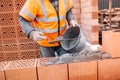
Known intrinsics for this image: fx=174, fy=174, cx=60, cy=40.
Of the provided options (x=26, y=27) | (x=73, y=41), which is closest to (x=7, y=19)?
(x=26, y=27)

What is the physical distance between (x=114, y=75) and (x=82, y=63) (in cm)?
20

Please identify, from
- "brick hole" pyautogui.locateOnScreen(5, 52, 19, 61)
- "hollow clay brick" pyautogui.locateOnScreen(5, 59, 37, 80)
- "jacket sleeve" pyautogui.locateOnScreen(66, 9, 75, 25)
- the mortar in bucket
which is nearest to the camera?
"hollow clay brick" pyautogui.locateOnScreen(5, 59, 37, 80)

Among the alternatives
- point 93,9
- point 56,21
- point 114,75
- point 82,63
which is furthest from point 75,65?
point 93,9

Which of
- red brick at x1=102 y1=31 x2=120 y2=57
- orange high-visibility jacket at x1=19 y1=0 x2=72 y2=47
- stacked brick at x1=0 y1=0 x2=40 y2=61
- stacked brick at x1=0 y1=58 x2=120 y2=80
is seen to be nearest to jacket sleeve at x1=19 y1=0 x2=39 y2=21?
orange high-visibility jacket at x1=19 y1=0 x2=72 y2=47

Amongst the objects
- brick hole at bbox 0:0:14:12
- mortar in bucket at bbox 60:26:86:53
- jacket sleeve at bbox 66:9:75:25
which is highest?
brick hole at bbox 0:0:14:12

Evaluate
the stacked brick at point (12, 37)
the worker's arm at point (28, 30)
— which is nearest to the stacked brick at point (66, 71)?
the worker's arm at point (28, 30)

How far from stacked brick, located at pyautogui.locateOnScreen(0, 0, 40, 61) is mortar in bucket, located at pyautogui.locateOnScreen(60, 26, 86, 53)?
1.16 m

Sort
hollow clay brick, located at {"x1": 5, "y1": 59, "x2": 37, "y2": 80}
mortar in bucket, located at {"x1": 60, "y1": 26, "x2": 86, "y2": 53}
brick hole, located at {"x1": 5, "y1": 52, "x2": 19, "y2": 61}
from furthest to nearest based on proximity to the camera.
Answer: brick hole, located at {"x1": 5, "y1": 52, "x2": 19, "y2": 61}
mortar in bucket, located at {"x1": 60, "y1": 26, "x2": 86, "y2": 53}
hollow clay brick, located at {"x1": 5, "y1": 59, "x2": 37, "y2": 80}

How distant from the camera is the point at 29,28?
1364 millimetres

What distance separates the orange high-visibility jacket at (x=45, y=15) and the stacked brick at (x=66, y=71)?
495 mm

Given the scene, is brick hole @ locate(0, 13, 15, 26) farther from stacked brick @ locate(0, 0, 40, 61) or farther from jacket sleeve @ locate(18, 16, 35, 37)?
jacket sleeve @ locate(18, 16, 35, 37)

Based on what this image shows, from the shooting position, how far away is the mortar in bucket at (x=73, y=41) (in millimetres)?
1145

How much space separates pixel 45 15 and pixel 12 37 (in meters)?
1.06

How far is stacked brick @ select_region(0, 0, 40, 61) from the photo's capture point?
2.27m
